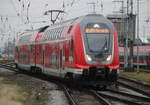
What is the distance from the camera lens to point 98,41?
1766cm

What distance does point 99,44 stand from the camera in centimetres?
1764

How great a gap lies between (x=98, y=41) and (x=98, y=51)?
49 cm

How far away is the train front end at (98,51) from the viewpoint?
57.1 feet

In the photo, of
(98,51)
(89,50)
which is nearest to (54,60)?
(89,50)

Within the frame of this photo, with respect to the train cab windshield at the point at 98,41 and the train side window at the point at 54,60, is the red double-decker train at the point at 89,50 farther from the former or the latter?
the train side window at the point at 54,60

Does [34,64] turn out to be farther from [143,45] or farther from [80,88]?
[143,45]

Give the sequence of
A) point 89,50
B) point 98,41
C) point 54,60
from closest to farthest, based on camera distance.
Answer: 1. point 89,50
2. point 98,41
3. point 54,60

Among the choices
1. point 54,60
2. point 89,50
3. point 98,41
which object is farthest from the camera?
point 54,60

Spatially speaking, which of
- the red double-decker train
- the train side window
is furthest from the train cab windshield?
the train side window

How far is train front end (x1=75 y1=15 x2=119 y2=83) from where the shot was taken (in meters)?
17.4

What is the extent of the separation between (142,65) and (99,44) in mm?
36511

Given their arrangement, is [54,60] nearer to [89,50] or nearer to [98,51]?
[89,50]

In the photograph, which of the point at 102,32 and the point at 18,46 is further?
the point at 18,46

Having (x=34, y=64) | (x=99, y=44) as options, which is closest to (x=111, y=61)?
(x=99, y=44)
